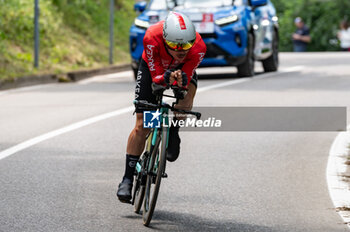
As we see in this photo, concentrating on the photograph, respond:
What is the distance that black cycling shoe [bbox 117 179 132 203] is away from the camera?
7.20 metres

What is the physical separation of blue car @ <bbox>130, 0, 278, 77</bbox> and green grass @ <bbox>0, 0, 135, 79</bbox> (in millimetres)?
2437

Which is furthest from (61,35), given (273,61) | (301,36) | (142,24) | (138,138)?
(138,138)

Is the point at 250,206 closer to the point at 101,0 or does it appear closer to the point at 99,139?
the point at 99,139

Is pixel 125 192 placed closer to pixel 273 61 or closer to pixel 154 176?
pixel 154 176

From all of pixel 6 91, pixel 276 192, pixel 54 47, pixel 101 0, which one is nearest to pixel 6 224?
pixel 276 192

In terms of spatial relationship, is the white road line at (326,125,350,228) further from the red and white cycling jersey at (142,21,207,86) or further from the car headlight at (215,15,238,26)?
the car headlight at (215,15,238,26)

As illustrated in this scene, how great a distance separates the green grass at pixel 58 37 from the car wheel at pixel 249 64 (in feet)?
12.6

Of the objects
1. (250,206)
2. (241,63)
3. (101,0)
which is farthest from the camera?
(101,0)

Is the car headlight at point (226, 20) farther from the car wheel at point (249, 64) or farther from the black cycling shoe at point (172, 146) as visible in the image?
the black cycling shoe at point (172, 146)

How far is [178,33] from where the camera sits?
6.57 metres

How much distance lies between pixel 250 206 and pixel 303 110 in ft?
21.8

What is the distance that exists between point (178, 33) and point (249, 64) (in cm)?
1299

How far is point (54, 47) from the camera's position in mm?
22578

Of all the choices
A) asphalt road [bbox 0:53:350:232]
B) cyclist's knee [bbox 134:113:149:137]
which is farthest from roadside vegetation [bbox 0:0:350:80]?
cyclist's knee [bbox 134:113:149:137]
